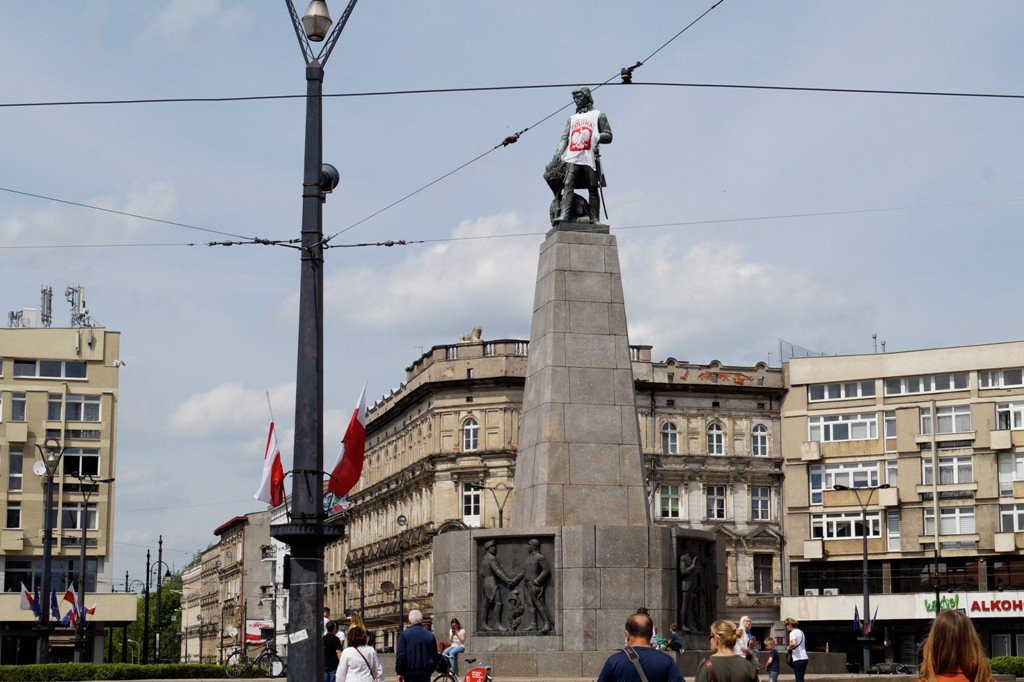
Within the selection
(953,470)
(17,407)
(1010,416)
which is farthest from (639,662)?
(17,407)

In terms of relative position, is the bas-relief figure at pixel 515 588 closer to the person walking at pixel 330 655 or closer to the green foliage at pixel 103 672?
the person walking at pixel 330 655

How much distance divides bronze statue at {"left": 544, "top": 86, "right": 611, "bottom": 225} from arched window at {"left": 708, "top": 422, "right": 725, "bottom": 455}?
5405 cm

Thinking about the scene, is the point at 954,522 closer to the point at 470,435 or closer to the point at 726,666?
the point at 470,435

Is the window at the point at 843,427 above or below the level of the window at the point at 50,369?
below

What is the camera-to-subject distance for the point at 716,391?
78375mm

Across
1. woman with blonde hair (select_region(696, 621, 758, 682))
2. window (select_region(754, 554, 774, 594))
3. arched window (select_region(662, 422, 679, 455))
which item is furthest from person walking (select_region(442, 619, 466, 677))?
window (select_region(754, 554, 774, 594))

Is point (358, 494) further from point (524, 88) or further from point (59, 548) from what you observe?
point (524, 88)

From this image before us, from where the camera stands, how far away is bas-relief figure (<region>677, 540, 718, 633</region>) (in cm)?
2352

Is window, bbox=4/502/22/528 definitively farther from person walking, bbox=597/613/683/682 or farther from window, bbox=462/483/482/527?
person walking, bbox=597/613/683/682

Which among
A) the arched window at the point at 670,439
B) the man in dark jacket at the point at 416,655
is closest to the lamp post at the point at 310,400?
the man in dark jacket at the point at 416,655

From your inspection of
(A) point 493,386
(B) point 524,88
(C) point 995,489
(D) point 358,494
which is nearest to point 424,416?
(A) point 493,386

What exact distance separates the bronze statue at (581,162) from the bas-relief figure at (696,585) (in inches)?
215

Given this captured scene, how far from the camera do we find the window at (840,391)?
74.9 metres

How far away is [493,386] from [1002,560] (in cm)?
2497
